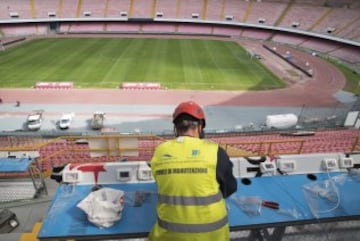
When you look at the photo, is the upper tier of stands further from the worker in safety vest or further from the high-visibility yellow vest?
the high-visibility yellow vest

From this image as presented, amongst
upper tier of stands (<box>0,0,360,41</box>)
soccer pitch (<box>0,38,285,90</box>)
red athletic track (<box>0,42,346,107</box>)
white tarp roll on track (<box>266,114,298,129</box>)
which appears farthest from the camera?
upper tier of stands (<box>0,0,360,41</box>)

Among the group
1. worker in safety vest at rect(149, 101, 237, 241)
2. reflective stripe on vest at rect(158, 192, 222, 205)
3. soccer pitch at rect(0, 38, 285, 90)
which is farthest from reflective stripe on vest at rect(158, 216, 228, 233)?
soccer pitch at rect(0, 38, 285, 90)

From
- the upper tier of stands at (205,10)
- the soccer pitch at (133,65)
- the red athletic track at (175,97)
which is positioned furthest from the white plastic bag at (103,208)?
the upper tier of stands at (205,10)

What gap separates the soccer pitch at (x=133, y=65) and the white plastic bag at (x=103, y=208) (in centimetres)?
2565

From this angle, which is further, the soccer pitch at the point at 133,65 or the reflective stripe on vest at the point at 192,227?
the soccer pitch at the point at 133,65

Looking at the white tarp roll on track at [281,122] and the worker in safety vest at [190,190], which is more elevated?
the worker in safety vest at [190,190]

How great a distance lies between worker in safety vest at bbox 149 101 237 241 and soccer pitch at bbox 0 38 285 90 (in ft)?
87.9

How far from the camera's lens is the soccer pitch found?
3175cm

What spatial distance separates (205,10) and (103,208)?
6311 centimetres

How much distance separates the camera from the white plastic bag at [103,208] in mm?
4988

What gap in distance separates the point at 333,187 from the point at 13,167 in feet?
27.0

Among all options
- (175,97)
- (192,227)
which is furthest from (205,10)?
(192,227)

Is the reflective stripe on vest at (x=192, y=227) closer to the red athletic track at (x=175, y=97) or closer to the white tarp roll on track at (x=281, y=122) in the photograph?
the white tarp roll on track at (x=281, y=122)

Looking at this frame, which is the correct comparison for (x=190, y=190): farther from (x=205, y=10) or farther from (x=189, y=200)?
(x=205, y=10)
